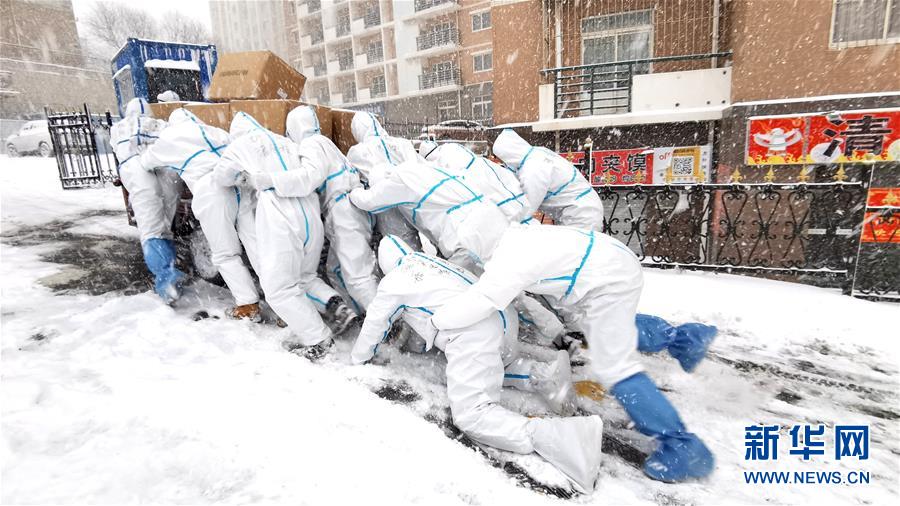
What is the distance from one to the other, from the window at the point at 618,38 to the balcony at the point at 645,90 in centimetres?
30

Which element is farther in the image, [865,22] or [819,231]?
[865,22]

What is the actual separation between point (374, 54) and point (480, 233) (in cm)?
2290

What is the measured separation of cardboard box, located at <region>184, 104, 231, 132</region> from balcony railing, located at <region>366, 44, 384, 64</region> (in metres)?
20.4

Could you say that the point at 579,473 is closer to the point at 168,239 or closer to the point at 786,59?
the point at 168,239

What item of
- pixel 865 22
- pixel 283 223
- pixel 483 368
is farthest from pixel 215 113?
pixel 865 22

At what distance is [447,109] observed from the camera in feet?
72.8

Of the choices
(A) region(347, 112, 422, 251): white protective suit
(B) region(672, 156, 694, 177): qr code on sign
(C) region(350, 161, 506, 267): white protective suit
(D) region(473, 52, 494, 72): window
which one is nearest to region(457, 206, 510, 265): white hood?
(C) region(350, 161, 506, 267): white protective suit

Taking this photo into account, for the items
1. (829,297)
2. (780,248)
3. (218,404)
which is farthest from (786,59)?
(218,404)

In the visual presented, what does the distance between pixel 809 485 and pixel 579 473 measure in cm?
111

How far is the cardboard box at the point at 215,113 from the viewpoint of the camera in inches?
167

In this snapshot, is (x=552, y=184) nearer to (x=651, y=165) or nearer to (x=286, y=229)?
(x=286, y=229)

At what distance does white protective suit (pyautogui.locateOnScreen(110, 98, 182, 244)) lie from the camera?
3.89 m

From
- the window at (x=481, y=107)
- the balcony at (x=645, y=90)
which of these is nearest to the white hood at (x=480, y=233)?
the balcony at (x=645, y=90)

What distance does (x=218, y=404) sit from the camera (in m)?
2.26
